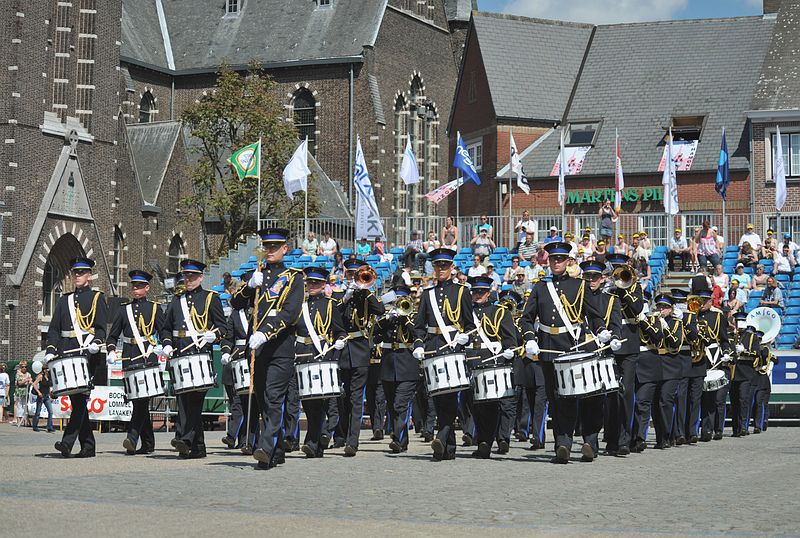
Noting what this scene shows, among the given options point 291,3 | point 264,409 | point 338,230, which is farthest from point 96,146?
point 264,409

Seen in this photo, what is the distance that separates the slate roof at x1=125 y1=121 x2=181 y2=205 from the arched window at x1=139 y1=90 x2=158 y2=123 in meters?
5.12

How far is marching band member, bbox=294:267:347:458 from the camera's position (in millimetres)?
16344

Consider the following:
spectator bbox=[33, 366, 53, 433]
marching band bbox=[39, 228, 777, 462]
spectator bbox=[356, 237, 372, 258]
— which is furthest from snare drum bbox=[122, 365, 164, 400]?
spectator bbox=[356, 237, 372, 258]

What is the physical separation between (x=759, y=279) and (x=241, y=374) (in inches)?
606

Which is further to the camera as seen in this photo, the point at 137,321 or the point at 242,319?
the point at 242,319

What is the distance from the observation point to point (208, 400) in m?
26.2

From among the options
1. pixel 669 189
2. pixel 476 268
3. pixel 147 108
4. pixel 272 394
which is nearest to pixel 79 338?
pixel 272 394

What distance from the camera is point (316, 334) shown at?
16.6 m

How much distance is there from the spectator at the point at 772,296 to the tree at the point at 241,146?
25.6m

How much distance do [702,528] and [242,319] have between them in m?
9.27

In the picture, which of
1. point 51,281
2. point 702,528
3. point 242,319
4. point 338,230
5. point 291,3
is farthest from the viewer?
point 291,3

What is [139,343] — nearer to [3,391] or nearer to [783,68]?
[3,391]

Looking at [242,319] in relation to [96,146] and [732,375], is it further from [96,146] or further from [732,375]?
[96,146]

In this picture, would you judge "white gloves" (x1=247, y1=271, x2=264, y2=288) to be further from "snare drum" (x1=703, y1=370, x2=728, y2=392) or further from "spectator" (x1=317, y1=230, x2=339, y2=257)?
"spectator" (x1=317, y1=230, x2=339, y2=257)
